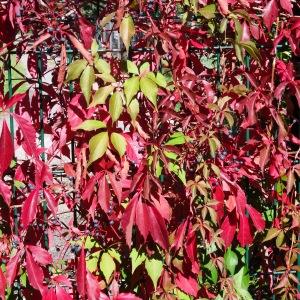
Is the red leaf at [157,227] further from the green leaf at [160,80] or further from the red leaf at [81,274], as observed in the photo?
the green leaf at [160,80]

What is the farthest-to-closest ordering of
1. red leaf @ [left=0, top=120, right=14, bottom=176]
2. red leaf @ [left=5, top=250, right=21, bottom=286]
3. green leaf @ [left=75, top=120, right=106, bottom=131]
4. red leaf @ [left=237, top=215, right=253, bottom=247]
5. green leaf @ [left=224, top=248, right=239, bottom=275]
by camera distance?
green leaf @ [left=224, top=248, right=239, bottom=275]
red leaf @ [left=237, top=215, right=253, bottom=247]
red leaf @ [left=5, top=250, right=21, bottom=286]
green leaf @ [left=75, top=120, right=106, bottom=131]
red leaf @ [left=0, top=120, right=14, bottom=176]

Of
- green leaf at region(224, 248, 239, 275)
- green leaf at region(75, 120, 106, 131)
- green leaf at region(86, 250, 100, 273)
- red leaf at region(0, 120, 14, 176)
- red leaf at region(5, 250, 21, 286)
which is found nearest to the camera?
red leaf at region(0, 120, 14, 176)

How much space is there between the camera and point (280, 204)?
2.59m

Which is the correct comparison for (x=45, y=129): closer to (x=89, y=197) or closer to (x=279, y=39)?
(x=89, y=197)

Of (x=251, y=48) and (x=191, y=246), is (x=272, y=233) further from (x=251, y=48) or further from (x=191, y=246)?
(x=251, y=48)

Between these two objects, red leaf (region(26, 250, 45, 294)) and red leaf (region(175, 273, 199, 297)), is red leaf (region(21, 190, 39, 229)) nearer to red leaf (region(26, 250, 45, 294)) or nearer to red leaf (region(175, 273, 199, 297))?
red leaf (region(26, 250, 45, 294))

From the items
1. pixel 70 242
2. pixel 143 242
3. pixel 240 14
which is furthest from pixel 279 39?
pixel 70 242

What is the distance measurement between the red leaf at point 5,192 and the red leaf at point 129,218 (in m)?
0.42

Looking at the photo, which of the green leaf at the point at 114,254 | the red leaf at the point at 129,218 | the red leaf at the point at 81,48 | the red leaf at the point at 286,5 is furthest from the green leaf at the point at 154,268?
the red leaf at the point at 286,5

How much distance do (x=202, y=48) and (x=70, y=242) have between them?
35.8 inches

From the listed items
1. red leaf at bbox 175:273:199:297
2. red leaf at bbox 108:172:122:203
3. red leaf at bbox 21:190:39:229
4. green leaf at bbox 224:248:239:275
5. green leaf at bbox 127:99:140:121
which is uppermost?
green leaf at bbox 127:99:140:121

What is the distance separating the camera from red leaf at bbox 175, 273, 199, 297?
2.39 m

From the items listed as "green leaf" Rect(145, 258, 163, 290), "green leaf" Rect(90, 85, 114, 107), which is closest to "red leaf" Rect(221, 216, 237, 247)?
"green leaf" Rect(145, 258, 163, 290)

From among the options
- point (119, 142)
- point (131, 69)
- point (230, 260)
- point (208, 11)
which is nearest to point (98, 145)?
point (119, 142)
